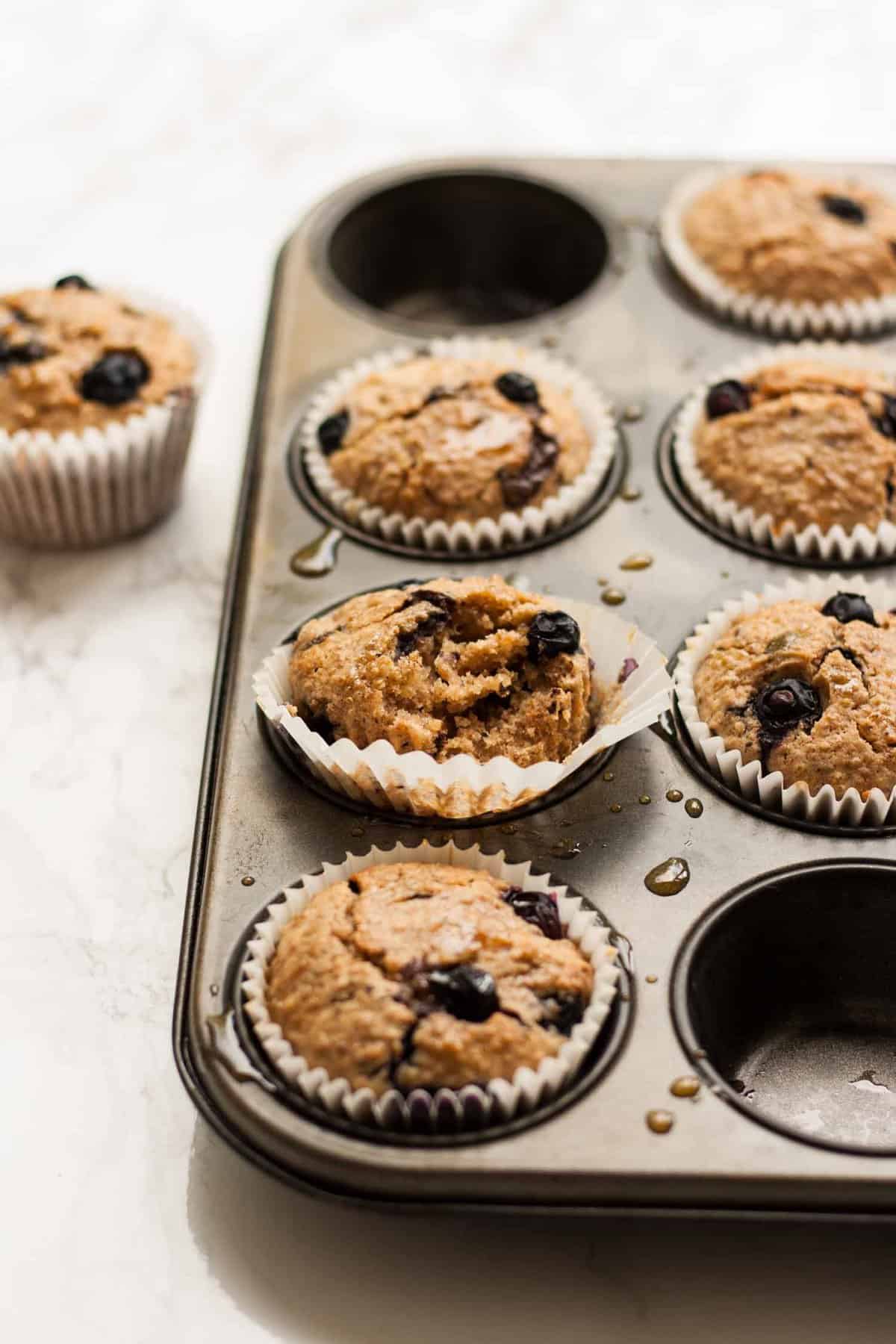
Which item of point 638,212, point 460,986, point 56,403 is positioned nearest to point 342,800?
point 460,986

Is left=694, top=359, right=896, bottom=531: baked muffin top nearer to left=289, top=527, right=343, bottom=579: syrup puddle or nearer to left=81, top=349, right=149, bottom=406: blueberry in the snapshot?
left=289, top=527, right=343, bottom=579: syrup puddle

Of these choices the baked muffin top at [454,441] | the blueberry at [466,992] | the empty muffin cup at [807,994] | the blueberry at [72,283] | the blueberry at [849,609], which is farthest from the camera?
the blueberry at [72,283]

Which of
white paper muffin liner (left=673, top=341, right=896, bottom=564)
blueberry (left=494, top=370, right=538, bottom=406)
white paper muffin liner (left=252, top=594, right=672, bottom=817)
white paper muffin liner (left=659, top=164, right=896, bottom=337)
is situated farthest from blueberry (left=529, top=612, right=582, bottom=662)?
white paper muffin liner (left=659, top=164, right=896, bottom=337)

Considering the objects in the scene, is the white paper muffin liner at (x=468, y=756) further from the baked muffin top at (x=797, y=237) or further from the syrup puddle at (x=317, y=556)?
the baked muffin top at (x=797, y=237)

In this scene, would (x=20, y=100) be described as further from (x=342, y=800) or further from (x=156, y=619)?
(x=342, y=800)

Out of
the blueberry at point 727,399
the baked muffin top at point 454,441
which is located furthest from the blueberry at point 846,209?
the baked muffin top at point 454,441

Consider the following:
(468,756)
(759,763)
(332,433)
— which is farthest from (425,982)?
(332,433)
